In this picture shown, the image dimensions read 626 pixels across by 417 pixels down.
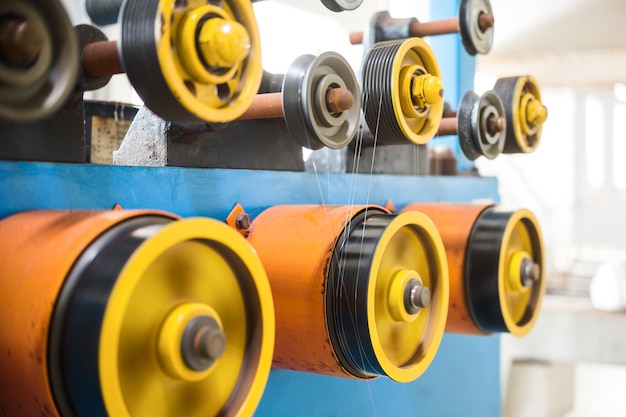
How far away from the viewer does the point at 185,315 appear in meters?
0.53

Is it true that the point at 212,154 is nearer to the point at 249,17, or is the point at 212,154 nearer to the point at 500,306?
the point at 249,17

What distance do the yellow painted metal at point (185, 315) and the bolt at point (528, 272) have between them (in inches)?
24.0

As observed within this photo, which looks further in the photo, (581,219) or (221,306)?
(581,219)

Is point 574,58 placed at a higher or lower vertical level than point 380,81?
higher

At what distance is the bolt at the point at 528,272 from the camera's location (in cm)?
108

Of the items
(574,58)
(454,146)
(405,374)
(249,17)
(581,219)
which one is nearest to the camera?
(249,17)

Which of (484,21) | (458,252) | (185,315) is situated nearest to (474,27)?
(484,21)

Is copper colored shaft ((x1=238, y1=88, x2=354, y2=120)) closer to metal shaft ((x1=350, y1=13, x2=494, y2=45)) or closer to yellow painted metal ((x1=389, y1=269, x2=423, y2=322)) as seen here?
yellow painted metal ((x1=389, y1=269, x2=423, y2=322))

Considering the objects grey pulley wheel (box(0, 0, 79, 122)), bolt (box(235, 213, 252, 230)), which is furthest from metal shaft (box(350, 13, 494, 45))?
grey pulley wheel (box(0, 0, 79, 122))

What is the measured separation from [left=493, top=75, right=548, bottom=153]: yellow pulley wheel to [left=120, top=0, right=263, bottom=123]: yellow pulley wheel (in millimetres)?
671

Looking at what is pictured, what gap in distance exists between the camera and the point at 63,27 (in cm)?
52

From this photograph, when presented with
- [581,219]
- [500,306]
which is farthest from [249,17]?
[581,219]

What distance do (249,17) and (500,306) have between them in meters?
0.66

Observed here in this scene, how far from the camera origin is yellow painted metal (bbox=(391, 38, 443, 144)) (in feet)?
2.90
